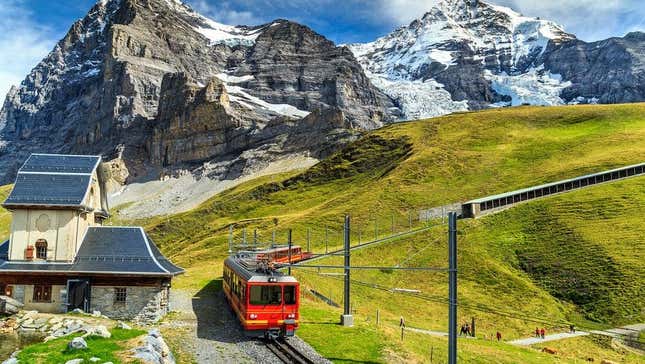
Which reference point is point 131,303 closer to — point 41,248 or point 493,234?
point 41,248

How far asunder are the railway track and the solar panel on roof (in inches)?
876

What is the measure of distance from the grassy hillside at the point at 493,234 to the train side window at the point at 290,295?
257 centimetres

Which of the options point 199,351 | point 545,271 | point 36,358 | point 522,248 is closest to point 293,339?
point 199,351

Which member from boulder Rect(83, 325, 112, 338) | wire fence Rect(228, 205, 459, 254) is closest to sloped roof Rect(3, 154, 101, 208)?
boulder Rect(83, 325, 112, 338)

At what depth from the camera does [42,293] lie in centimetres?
3822

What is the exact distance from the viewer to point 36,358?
75.3 ft

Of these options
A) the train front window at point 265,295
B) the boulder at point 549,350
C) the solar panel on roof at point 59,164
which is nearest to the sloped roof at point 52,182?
the solar panel on roof at point 59,164

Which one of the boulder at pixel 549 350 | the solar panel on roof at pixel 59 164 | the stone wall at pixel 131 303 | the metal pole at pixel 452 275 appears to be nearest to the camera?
the metal pole at pixel 452 275

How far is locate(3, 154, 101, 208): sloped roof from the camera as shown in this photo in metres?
39.2

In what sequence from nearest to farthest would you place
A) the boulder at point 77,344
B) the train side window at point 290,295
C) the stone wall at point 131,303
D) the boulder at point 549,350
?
the boulder at point 77,344
the train side window at point 290,295
the stone wall at point 131,303
the boulder at point 549,350

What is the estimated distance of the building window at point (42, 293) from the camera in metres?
38.1

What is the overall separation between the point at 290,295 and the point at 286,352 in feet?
13.4

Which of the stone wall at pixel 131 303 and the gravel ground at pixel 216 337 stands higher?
the stone wall at pixel 131 303

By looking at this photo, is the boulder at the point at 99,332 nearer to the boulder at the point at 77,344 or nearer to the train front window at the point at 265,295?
the boulder at the point at 77,344
